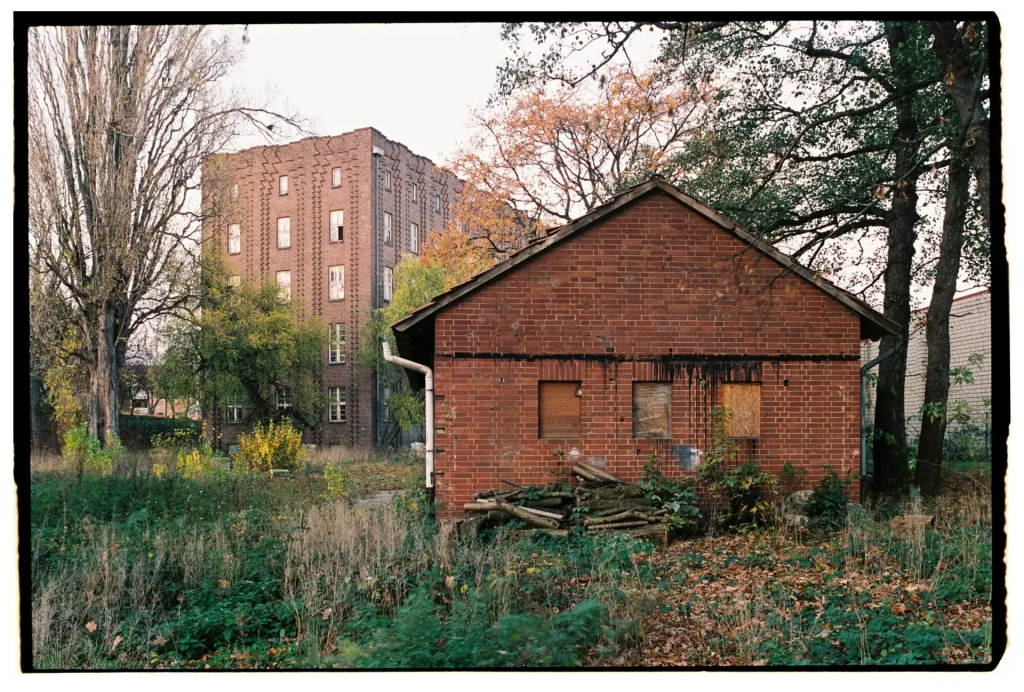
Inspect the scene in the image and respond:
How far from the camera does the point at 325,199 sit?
2811cm

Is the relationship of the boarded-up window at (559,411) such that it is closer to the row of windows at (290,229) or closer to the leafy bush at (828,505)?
the leafy bush at (828,505)

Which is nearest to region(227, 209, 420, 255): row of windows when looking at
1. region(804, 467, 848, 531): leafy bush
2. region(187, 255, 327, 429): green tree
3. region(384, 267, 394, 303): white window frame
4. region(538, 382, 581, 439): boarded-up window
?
region(384, 267, 394, 303): white window frame

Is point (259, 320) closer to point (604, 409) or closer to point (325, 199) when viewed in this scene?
point (325, 199)

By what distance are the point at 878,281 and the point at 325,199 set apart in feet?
69.4

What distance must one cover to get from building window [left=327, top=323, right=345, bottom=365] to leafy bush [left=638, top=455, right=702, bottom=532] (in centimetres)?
2127

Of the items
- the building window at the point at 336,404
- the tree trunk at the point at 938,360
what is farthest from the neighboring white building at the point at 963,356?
the building window at the point at 336,404

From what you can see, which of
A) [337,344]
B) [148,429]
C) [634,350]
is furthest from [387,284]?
[634,350]

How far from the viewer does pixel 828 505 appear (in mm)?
9164

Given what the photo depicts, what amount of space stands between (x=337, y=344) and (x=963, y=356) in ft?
75.3

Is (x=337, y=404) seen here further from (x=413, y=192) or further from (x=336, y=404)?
(x=413, y=192)

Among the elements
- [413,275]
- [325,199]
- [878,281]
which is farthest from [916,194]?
[325,199]

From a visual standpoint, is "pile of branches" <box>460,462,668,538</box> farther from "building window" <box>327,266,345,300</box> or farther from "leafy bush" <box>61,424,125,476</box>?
"building window" <box>327,266,345,300</box>

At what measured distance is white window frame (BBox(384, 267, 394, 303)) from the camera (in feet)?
96.0

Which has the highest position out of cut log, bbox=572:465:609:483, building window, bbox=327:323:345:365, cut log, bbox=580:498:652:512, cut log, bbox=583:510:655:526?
building window, bbox=327:323:345:365
